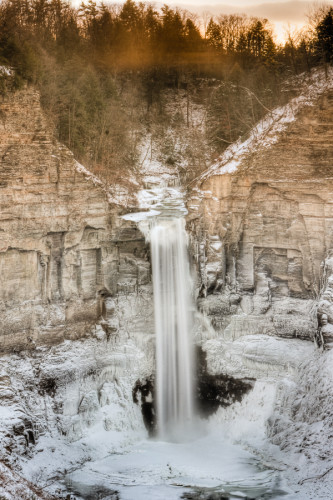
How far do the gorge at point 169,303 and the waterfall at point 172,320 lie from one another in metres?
0.11

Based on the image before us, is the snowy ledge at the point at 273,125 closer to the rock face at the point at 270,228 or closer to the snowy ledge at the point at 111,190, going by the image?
the rock face at the point at 270,228

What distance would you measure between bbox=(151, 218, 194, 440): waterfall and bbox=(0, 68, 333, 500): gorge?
0.36ft

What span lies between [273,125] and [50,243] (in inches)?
529

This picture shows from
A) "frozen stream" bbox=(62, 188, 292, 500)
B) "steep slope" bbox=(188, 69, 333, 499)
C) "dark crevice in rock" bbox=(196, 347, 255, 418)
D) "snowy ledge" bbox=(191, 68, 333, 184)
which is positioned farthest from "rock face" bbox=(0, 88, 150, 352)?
"snowy ledge" bbox=(191, 68, 333, 184)

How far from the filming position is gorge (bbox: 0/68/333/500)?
26.3 meters

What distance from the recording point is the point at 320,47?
114 ft

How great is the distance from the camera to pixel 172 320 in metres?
30.7

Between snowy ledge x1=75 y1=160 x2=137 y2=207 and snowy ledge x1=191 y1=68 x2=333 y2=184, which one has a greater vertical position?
snowy ledge x1=191 y1=68 x2=333 y2=184

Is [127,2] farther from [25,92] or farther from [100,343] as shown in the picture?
[100,343]

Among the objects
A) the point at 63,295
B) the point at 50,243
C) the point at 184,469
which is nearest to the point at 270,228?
the point at 63,295

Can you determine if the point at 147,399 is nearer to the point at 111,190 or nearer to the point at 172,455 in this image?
the point at 172,455

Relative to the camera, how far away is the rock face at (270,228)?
2995 cm

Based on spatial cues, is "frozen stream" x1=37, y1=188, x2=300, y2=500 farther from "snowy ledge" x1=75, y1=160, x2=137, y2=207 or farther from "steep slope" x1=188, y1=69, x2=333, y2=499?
"snowy ledge" x1=75, y1=160, x2=137, y2=207

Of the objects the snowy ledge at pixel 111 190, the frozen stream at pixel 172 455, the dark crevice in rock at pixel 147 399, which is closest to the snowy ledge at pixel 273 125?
the frozen stream at pixel 172 455
